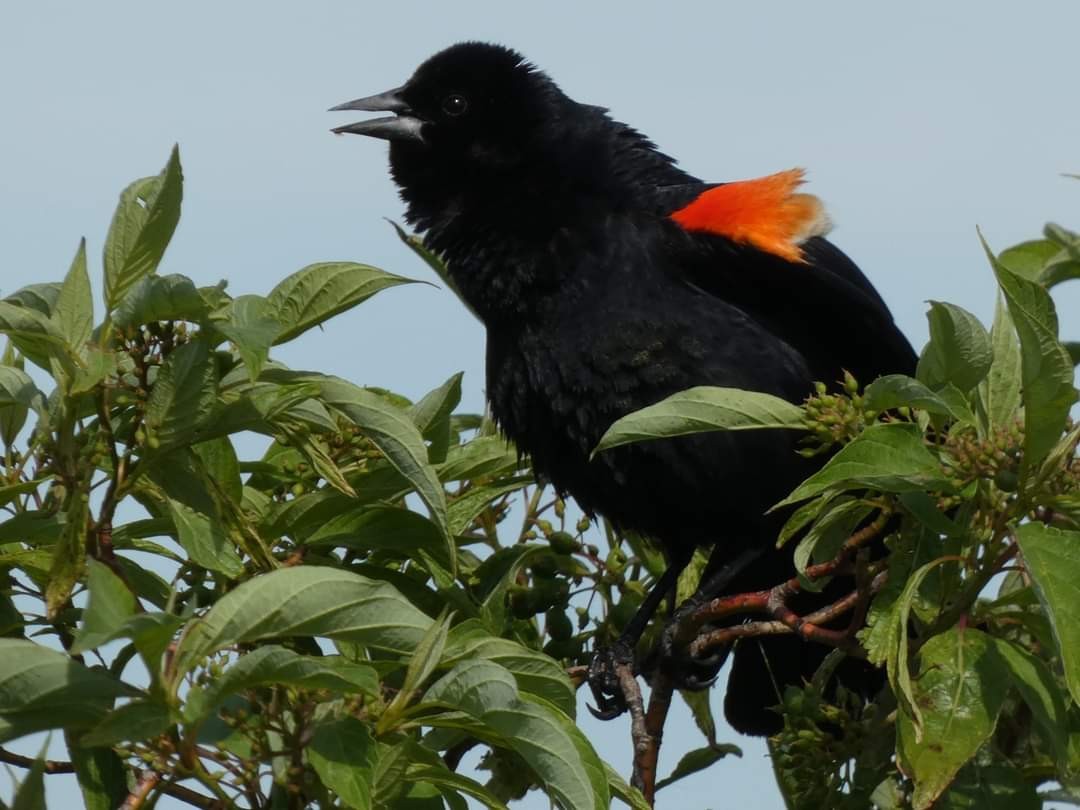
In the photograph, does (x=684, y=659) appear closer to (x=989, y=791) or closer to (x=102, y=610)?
(x=989, y=791)

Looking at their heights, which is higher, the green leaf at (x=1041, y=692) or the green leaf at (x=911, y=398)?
the green leaf at (x=911, y=398)

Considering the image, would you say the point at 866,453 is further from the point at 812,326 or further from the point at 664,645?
the point at 812,326

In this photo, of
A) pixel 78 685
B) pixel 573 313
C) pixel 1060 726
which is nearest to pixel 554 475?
pixel 573 313

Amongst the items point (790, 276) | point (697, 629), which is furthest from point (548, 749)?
point (790, 276)

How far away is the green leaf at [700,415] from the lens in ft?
6.86

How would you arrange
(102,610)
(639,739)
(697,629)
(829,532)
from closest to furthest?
(102,610)
(829,532)
(639,739)
(697,629)

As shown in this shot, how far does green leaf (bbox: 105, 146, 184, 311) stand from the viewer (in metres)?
2.03

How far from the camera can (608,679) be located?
11.5 feet

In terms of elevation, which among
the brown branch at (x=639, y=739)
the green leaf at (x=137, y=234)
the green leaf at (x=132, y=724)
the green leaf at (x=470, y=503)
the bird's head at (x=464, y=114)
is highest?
the bird's head at (x=464, y=114)

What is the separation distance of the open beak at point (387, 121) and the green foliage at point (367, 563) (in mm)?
1703

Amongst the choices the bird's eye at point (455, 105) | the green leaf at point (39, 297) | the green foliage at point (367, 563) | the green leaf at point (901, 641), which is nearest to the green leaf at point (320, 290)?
the green foliage at point (367, 563)

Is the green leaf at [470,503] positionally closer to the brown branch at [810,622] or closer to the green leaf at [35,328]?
the brown branch at [810,622]

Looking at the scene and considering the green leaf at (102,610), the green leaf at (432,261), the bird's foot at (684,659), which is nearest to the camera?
the green leaf at (102,610)

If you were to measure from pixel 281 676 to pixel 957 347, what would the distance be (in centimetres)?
100
